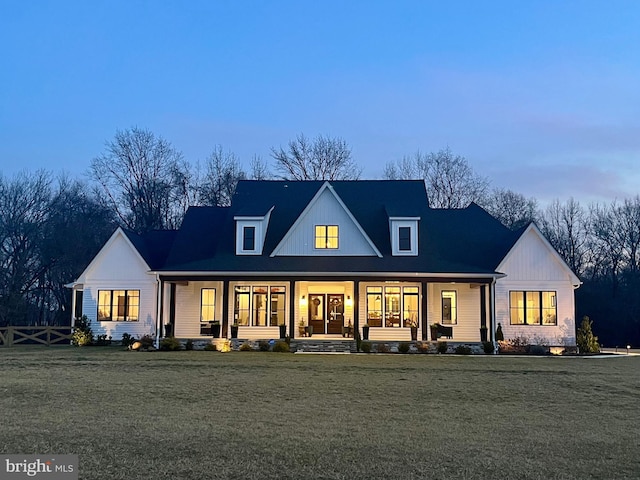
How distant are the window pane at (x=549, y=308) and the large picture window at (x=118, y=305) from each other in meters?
17.8

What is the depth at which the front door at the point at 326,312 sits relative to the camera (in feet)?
87.8

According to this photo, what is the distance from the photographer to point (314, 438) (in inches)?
358

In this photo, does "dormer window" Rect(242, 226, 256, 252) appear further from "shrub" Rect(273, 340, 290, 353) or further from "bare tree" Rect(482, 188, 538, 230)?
"bare tree" Rect(482, 188, 538, 230)

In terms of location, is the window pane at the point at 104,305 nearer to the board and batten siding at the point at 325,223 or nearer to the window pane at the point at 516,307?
the board and batten siding at the point at 325,223

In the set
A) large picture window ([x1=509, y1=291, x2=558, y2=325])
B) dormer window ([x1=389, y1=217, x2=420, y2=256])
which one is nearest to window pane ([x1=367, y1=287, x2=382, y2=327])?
dormer window ([x1=389, y1=217, x2=420, y2=256])

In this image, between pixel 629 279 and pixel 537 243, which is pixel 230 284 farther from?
pixel 629 279

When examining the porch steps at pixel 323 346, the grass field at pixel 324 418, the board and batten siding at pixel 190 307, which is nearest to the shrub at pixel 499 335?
the grass field at pixel 324 418

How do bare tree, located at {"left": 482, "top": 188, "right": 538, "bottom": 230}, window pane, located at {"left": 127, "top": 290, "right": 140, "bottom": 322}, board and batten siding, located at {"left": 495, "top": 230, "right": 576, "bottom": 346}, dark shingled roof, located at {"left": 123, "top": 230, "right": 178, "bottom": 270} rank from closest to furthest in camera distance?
board and batten siding, located at {"left": 495, "top": 230, "right": 576, "bottom": 346}
window pane, located at {"left": 127, "top": 290, "right": 140, "bottom": 322}
dark shingled roof, located at {"left": 123, "top": 230, "right": 178, "bottom": 270}
bare tree, located at {"left": 482, "top": 188, "right": 538, "bottom": 230}

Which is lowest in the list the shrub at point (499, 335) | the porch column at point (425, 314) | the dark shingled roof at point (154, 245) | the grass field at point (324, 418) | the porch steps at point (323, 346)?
the grass field at point (324, 418)

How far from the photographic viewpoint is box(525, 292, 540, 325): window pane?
25.6m

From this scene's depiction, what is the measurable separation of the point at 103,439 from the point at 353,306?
17490 millimetres

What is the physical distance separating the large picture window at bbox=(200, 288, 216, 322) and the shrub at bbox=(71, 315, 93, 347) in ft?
16.2

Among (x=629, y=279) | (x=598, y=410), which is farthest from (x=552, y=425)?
(x=629, y=279)

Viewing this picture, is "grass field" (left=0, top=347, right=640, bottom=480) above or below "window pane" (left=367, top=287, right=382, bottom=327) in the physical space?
below
